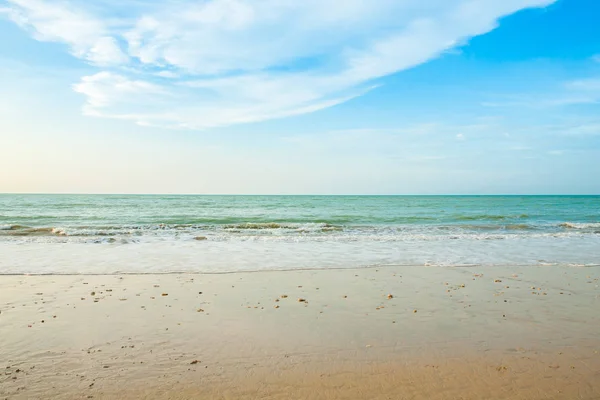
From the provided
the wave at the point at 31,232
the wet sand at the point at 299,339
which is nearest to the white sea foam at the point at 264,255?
the wet sand at the point at 299,339

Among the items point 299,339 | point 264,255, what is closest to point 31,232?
point 264,255

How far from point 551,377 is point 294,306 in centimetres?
379

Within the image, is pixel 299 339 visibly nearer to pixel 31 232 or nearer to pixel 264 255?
pixel 264 255

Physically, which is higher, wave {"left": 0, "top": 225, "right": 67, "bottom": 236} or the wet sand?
the wet sand

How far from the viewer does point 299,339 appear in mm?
5238

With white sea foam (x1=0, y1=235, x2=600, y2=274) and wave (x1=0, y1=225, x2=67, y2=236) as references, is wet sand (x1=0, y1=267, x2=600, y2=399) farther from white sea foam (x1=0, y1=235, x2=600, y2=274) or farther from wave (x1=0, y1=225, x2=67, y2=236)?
wave (x1=0, y1=225, x2=67, y2=236)

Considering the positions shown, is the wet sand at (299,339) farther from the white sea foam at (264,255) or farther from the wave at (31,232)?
the wave at (31,232)

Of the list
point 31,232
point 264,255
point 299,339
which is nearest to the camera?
point 299,339

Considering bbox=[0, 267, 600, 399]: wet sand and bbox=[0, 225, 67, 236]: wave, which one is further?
bbox=[0, 225, 67, 236]: wave

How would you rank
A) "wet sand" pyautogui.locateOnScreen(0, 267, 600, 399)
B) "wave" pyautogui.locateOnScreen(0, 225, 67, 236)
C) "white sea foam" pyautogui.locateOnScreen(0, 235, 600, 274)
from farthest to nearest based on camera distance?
"wave" pyautogui.locateOnScreen(0, 225, 67, 236), "white sea foam" pyautogui.locateOnScreen(0, 235, 600, 274), "wet sand" pyautogui.locateOnScreen(0, 267, 600, 399)

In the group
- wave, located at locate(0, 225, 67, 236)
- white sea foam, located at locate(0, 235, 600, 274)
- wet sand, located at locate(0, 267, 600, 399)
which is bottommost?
wave, located at locate(0, 225, 67, 236)

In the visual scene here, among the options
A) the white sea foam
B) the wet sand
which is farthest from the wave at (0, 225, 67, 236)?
the wet sand

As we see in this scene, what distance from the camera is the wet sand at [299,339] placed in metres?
3.98

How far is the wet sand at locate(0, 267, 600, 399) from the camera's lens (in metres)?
3.98
